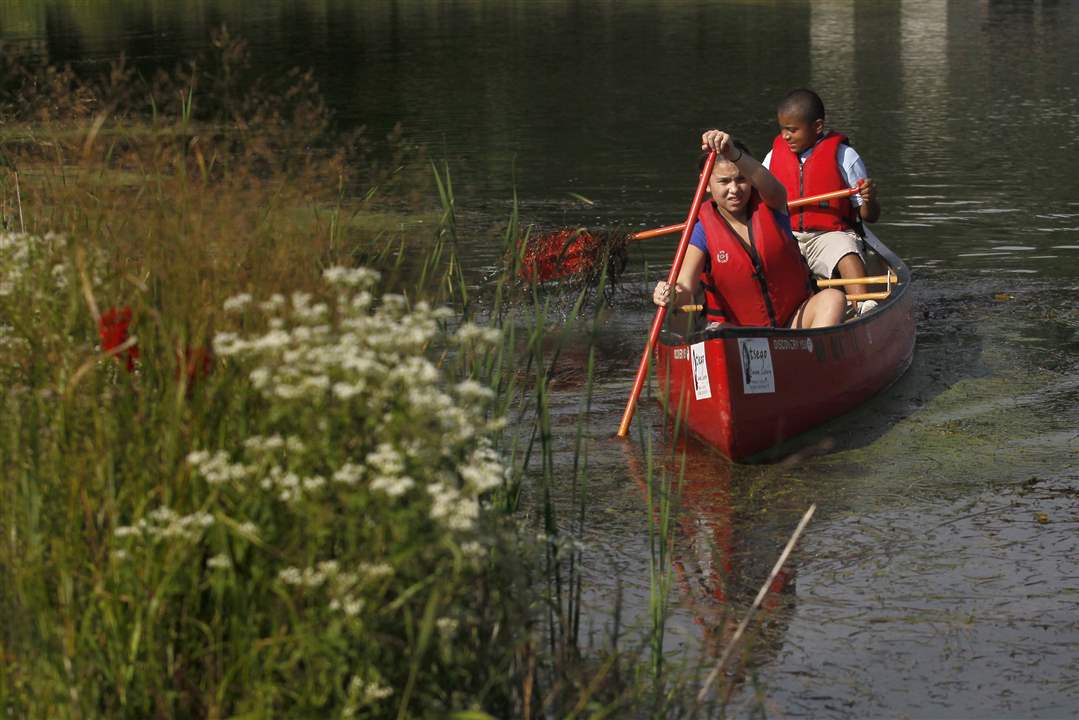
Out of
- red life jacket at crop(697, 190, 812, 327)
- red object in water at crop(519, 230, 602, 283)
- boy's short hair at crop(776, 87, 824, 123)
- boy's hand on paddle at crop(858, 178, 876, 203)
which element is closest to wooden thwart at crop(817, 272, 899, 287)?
boy's hand on paddle at crop(858, 178, 876, 203)

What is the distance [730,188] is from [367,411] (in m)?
4.45

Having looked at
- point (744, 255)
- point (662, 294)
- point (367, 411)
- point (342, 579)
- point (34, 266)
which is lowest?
point (662, 294)

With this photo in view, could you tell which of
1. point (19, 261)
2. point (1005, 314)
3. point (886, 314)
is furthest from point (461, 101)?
point (19, 261)

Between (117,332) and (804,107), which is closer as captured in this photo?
(117,332)

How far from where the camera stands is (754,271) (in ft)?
24.5

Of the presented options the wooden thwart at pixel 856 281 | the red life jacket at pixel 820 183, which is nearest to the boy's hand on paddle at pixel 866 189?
the red life jacket at pixel 820 183

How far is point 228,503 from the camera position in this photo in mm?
3188

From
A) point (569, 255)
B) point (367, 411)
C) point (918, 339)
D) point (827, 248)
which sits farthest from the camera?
point (569, 255)

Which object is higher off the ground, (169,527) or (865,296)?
(169,527)

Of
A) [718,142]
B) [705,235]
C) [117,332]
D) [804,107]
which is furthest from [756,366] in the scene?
[117,332]

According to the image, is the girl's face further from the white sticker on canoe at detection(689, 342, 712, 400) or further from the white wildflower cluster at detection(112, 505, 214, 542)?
the white wildflower cluster at detection(112, 505, 214, 542)

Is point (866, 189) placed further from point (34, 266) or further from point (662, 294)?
point (34, 266)

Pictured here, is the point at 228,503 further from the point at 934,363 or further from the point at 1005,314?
the point at 1005,314

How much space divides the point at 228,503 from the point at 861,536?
3456 millimetres
